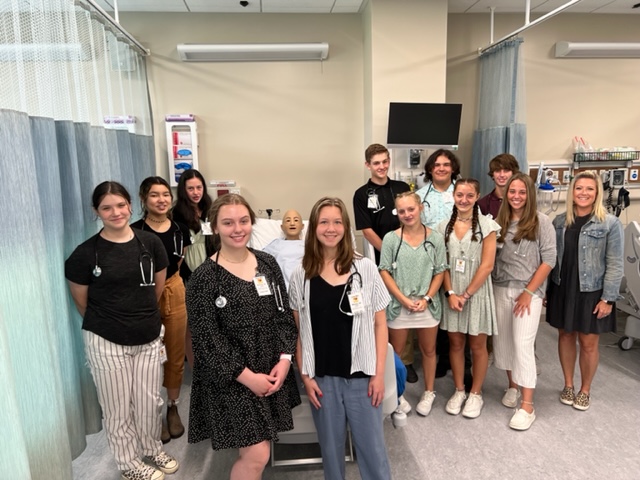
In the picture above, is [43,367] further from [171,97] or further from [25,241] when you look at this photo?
[171,97]

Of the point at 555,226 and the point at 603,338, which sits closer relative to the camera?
the point at 555,226

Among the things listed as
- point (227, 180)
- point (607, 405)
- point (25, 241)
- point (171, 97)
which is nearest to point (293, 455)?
point (25, 241)

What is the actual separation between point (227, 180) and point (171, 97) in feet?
3.11

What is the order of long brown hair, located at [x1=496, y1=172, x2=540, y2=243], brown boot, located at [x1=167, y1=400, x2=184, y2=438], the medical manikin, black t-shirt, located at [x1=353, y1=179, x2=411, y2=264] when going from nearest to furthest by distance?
long brown hair, located at [x1=496, y1=172, x2=540, y2=243]
brown boot, located at [x1=167, y1=400, x2=184, y2=438]
the medical manikin
black t-shirt, located at [x1=353, y1=179, x2=411, y2=264]

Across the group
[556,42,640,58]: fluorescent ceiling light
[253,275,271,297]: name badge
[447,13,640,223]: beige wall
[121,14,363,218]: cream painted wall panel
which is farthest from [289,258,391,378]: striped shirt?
[556,42,640,58]: fluorescent ceiling light

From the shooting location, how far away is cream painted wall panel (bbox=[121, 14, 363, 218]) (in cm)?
415

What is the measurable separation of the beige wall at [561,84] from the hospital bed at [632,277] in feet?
5.25

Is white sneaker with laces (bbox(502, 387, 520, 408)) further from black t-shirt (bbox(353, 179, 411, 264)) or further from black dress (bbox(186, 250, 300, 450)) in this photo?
black dress (bbox(186, 250, 300, 450))

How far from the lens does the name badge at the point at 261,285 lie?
1707 mm

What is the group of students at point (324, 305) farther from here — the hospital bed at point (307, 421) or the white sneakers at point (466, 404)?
the hospital bed at point (307, 421)

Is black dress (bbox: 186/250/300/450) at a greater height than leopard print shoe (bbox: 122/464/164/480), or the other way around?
black dress (bbox: 186/250/300/450)

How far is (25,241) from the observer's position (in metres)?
1.66

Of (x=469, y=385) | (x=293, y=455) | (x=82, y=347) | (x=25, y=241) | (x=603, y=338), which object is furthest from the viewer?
(x=603, y=338)

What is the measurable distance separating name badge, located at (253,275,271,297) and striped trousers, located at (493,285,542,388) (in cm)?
159
